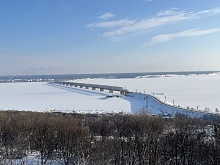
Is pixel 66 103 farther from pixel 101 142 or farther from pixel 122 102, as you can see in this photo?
pixel 101 142

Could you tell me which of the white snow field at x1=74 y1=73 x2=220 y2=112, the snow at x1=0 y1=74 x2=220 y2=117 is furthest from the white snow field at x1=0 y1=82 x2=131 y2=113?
the white snow field at x1=74 y1=73 x2=220 y2=112

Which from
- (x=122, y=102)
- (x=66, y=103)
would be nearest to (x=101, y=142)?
(x=66, y=103)

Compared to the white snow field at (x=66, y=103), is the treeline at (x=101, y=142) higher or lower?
higher

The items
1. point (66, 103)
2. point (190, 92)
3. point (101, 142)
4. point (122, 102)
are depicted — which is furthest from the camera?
point (190, 92)

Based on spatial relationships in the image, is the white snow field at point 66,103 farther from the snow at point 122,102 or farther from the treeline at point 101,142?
the treeline at point 101,142

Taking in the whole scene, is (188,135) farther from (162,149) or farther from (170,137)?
(162,149)

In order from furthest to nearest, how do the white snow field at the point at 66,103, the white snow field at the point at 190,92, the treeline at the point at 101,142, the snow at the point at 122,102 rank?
Answer: the white snow field at the point at 190,92 → the white snow field at the point at 66,103 → the snow at the point at 122,102 → the treeline at the point at 101,142

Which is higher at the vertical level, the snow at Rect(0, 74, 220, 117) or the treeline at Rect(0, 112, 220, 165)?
Answer: the treeline at Rect(0, 112, 220, 165)

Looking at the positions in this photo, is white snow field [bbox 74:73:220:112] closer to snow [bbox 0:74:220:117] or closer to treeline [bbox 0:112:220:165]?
snow [bbox 0:74:220:117]

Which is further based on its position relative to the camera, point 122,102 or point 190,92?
point 190,92

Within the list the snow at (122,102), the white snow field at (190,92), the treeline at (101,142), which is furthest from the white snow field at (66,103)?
the treeline at (101,142)

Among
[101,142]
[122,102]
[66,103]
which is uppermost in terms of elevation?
[101,142]
